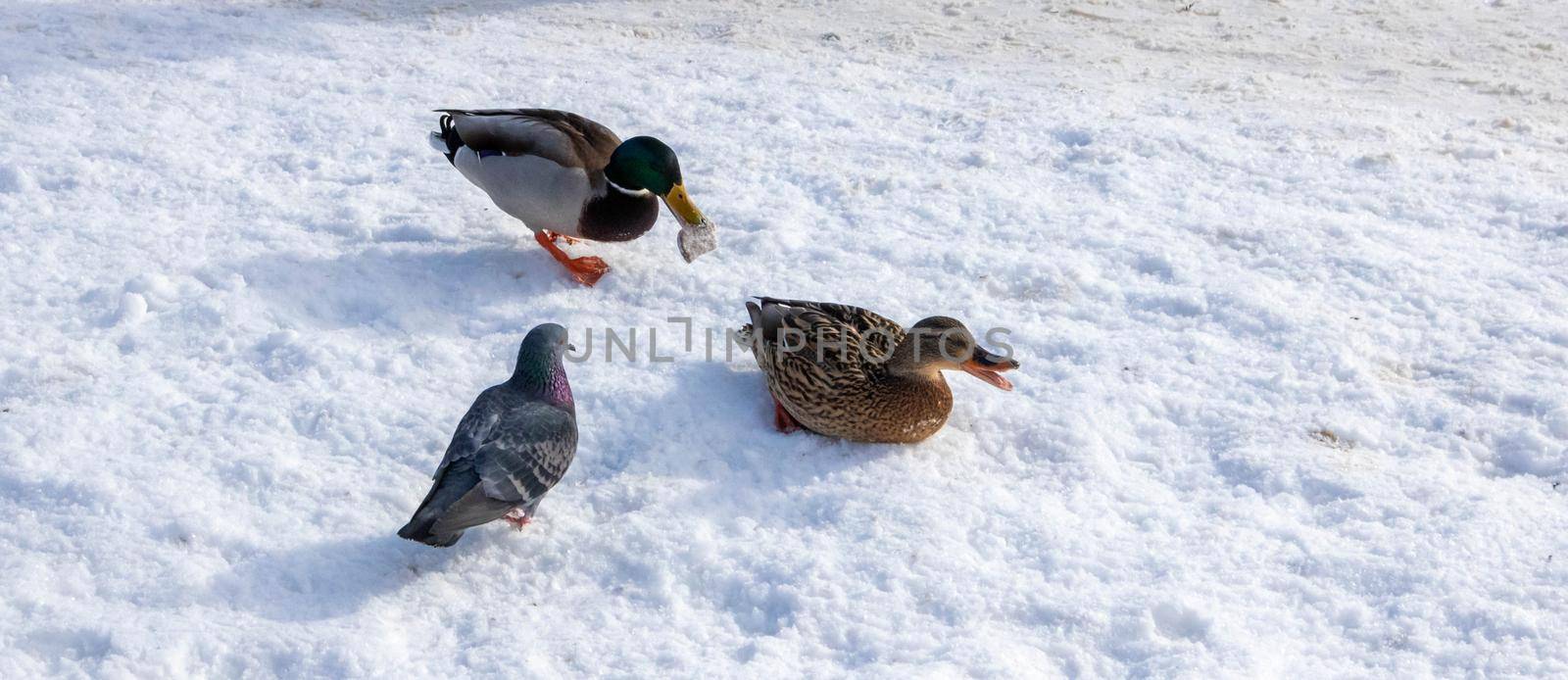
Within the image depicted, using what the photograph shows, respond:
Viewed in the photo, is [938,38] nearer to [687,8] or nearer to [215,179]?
[687,8]

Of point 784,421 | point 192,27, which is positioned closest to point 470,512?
point 784,421

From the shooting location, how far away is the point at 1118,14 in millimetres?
8297

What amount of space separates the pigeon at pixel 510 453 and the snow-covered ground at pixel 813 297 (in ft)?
0.77

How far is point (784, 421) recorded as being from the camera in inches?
175

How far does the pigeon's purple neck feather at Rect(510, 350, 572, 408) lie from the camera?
13.0 ft

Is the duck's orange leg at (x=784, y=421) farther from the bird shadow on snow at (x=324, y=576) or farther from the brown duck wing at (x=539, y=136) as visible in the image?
the brown duck wing at (x=539, y=136)

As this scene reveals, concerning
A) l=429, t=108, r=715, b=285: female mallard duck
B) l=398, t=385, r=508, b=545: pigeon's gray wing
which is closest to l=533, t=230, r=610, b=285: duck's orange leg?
l=429, t=108, r=715, b=285: female mallard duck

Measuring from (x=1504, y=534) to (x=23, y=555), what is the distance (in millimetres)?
4342

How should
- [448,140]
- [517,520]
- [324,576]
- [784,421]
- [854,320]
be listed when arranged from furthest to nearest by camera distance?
[448,140], [854,320], [784,421], [517,520], [324,576]

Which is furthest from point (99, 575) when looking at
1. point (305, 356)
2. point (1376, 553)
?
point (1376, 553)

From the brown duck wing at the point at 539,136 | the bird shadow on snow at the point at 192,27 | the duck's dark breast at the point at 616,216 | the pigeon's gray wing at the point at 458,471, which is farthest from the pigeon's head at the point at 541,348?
the bird shadow on snow at the point at 192,27

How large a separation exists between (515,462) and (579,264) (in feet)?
6.04

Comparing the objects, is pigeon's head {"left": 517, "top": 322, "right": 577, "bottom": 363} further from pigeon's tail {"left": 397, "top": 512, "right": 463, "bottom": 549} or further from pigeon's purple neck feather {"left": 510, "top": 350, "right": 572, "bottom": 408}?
pigeon's tail {"left": 397, "top": 512, "right": 463, "bottom": 549}

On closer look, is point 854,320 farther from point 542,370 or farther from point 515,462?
point 515,462
